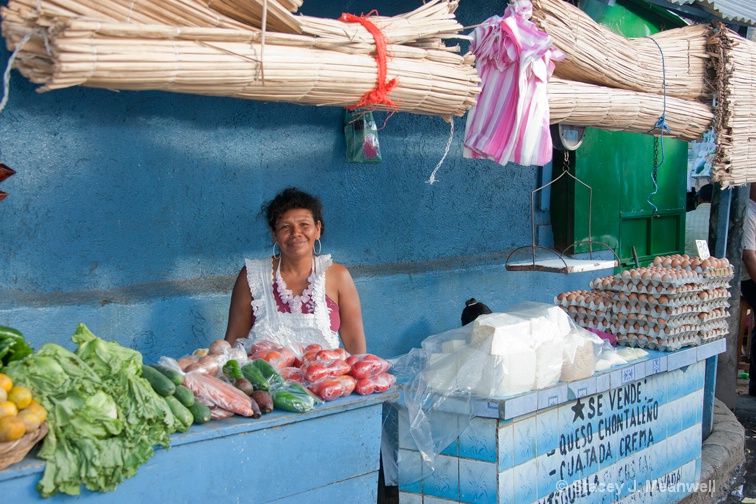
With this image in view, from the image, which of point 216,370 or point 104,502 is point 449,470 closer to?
Result: point 216,370

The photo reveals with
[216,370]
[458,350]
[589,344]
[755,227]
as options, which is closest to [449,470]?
[458,350]

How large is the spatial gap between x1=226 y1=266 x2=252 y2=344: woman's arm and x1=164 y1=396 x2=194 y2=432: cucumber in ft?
5.22

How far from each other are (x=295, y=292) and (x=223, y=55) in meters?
1.76

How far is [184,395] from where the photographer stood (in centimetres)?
250

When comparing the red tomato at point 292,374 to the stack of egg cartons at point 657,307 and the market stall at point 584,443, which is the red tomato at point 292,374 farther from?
the stack of egg cartons at point 657,307

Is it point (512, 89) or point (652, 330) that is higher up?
point (512, 89)

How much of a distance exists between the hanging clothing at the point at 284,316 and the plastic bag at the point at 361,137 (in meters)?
0.87

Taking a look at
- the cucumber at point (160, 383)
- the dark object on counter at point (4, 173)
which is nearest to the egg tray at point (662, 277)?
the cucumber at point (160, 383)

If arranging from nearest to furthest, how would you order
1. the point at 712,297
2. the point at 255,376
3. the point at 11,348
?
1. the point at 11,348
2. the point at 255,376
3. the point at 712,297

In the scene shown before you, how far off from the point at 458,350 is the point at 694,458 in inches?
90.3

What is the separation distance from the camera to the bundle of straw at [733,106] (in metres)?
4.95

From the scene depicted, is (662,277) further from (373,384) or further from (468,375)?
(373,384)

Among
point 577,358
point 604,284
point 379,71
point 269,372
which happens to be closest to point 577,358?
point 577,358

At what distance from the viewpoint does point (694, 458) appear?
16.2 ft
